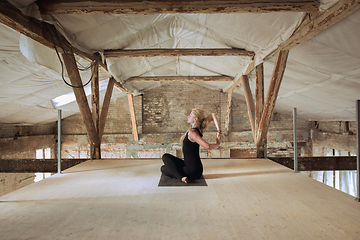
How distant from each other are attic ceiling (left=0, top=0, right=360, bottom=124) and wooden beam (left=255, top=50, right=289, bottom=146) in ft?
0.73

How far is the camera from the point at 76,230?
61.2 inches

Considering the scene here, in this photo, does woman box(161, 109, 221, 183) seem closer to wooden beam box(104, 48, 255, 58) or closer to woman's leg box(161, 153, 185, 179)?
woman's leg box(161, 153, 185, 179)

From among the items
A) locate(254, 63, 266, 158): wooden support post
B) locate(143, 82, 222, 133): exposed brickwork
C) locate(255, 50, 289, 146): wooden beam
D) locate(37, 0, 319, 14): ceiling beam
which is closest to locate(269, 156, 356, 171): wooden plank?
locate(254, 63, 266, 158): wooden support post

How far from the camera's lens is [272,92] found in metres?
3.84

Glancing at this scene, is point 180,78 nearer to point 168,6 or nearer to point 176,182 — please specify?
point 168,6

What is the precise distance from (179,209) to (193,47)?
3809 millimetres

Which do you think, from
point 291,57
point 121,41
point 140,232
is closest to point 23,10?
point 121,41

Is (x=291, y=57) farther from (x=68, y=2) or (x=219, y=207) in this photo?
(x=68, y=2)

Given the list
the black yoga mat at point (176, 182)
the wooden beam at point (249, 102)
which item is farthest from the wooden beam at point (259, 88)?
the black yoga mat at point (176, 182)

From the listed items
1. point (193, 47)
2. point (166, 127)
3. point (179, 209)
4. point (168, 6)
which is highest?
point (193, 47)

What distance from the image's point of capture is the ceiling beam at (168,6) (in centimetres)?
246

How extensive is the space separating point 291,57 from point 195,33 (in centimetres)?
183

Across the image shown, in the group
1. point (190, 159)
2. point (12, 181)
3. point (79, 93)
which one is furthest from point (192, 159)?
point (12, 181)

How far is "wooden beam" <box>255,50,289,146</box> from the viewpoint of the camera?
351cm
